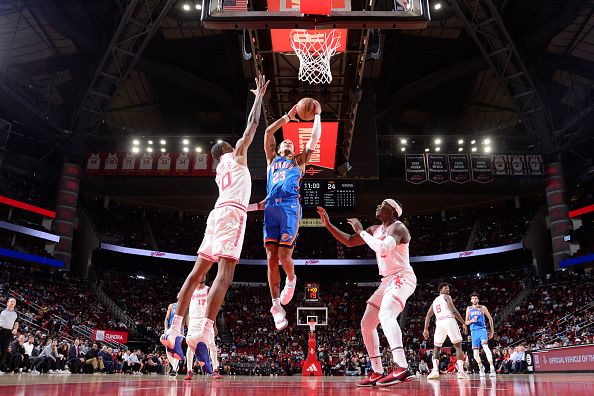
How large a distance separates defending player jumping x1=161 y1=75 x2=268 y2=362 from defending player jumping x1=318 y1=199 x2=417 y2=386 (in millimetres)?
1061

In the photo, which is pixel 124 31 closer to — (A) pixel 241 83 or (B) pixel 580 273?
(A) pixel 241 83

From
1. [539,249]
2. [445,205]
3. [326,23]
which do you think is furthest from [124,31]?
[539,249]

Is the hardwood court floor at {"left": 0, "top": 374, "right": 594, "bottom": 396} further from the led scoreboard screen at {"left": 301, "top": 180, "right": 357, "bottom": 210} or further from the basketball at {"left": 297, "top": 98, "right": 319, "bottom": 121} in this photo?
the led scoreboard screen at {"left": 301, "top": 180, "right": 357, "bottom": 210}

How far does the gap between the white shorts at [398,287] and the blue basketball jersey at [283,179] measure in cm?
142

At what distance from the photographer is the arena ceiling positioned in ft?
73.8

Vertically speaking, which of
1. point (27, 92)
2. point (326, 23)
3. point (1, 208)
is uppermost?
point (27, 92)

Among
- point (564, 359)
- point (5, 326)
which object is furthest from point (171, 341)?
point (564, 359)

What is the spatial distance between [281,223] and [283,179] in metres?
0.52

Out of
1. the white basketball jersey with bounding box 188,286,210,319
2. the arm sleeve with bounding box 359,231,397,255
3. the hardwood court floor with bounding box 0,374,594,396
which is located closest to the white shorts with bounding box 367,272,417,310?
the arm sleeve with bounding box 359,231,397,255

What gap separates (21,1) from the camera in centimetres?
1939

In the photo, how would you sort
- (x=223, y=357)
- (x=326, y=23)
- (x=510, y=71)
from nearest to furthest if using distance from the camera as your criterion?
1. (x=326, y=23)
2. (x=223, y=357)
3. (x=510, y=71)

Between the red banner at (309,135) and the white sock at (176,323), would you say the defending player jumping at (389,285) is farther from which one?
the red banner at (309,135)

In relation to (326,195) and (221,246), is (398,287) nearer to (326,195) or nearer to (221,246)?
(221,246)

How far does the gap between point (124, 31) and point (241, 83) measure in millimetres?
8370
